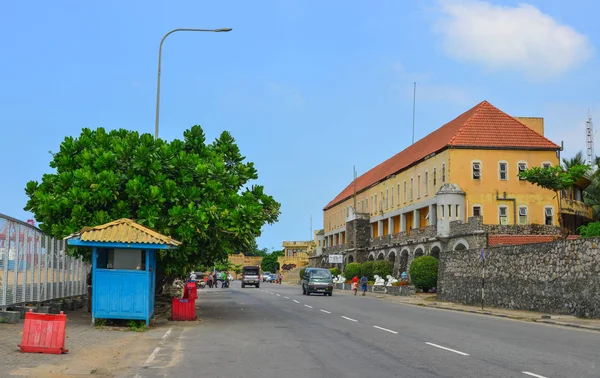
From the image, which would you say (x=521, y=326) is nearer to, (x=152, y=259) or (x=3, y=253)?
(x=152, y=259)

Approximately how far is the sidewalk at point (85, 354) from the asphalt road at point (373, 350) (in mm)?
548

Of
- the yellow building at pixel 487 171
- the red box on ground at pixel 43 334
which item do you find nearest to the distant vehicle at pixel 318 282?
the yellow building at pixel 487 171

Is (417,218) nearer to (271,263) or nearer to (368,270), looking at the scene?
(368,270)

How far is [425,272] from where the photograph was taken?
51.1 m

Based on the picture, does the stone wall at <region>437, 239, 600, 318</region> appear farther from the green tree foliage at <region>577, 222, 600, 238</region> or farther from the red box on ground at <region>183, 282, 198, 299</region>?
the red box on ground at <region>183, 282, 198, 299</region>

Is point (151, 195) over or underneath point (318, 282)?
over

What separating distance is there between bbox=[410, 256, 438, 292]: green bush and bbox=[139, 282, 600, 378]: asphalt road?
90.5 ft

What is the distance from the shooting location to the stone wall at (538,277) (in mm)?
25953

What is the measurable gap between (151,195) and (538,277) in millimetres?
17273

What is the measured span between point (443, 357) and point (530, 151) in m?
47.5

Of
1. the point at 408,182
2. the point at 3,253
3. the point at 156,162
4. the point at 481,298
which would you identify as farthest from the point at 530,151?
the point at 3,253

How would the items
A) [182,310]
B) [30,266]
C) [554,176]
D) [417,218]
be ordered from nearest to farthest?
[30,266], [182,310], [554,176], [417,218]

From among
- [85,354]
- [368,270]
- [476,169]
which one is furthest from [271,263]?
[85,354]

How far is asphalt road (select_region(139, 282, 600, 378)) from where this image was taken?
1162 cm
